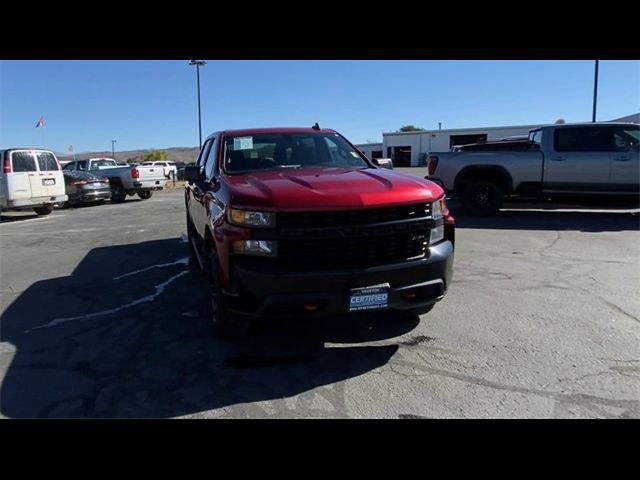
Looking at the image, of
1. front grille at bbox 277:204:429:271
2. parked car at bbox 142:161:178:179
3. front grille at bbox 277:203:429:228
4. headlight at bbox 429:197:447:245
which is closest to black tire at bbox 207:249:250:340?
front grille at bbox 277:204:429:271

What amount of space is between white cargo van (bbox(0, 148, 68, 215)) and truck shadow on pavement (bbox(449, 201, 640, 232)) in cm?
1222

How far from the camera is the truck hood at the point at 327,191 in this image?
10.7ft

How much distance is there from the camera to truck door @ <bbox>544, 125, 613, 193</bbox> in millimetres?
9883

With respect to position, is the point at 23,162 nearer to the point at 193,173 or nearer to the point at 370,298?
the point at 193,173

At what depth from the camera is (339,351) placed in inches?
149

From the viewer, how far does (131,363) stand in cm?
366

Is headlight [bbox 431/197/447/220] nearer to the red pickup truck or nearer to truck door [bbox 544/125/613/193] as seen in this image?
the red pickup truck

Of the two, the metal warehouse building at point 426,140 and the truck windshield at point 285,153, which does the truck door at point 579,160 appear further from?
the metal warehouse building at point 426,140

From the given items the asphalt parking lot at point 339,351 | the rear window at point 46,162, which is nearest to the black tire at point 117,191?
the rear window at point 46,162

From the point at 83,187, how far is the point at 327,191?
645 inches
